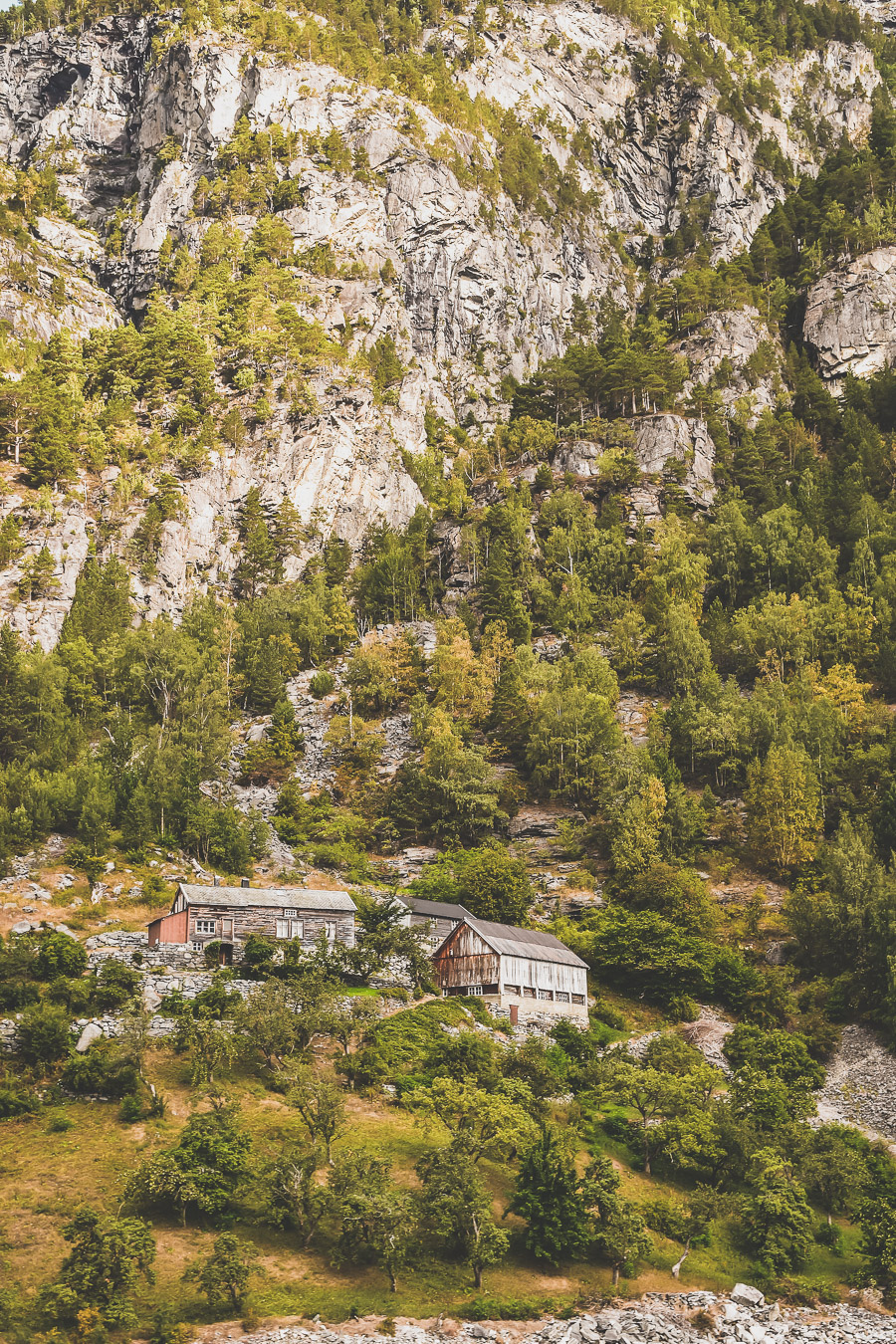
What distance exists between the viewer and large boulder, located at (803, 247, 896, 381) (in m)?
159

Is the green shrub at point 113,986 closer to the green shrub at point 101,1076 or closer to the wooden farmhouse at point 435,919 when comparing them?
the green shrub at point 101,1076

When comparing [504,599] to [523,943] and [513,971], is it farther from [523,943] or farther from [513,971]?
[513,971]

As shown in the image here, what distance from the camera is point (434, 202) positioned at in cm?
17650

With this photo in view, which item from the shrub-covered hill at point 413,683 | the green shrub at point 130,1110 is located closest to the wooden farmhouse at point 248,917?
the shrub-covered hill at point 413,683

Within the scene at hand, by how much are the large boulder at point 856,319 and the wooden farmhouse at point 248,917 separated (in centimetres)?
12538

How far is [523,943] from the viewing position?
6606 centimetres

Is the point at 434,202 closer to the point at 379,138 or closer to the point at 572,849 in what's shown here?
the point at 379,138

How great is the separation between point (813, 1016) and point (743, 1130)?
55.8 ft

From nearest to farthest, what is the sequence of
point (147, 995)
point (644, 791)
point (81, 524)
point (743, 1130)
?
point (743, 1130)
point (147, 995)
point (644, 791)
point (81, 524)

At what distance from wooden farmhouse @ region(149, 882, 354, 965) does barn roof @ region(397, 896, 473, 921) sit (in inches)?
210

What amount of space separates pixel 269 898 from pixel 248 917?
63.0 inches

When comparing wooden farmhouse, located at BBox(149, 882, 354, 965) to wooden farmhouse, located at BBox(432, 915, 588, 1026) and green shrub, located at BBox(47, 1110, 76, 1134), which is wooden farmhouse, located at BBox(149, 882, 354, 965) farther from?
green shrub, located at BBox(47, 1110, 76, 1134)

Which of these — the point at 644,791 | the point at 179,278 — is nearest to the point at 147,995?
the point at 644,791

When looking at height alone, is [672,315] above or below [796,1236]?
above
